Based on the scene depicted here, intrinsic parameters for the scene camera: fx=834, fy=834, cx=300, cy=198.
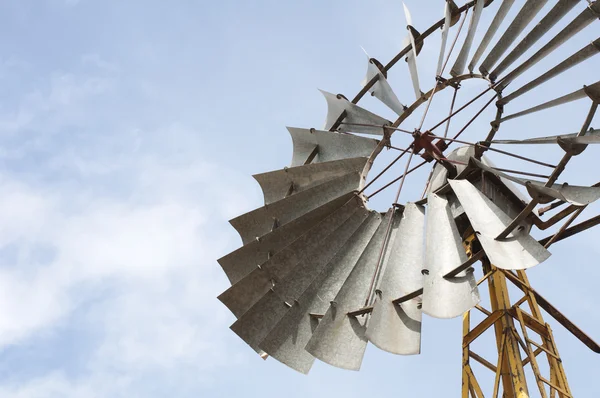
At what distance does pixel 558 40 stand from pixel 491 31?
107 centimetres

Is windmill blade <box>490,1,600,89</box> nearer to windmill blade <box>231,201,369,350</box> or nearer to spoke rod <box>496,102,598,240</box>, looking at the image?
spoke rod <box>496,102,598,240</box>

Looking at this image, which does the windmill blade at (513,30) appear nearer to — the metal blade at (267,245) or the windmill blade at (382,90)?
the windmill blade at (382,90)

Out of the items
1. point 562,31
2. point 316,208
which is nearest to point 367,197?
point 316,208

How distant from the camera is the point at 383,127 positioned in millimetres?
10656

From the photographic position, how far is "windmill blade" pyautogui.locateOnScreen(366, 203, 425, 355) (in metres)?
8.20

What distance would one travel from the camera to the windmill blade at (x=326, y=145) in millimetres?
11008

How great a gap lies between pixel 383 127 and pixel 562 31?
2552 millimetres

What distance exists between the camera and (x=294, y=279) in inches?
410

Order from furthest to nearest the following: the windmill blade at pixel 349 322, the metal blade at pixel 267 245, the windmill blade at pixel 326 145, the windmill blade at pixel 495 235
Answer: the windmill blade at pixel 326 145
the metal blade at pixel 267 245
the windmill blade at pixel 349 322
the windmill blade at pixel 495 235

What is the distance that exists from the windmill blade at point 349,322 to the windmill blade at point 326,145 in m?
1.06

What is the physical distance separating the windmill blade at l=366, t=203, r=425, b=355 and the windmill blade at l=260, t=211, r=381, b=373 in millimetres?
741

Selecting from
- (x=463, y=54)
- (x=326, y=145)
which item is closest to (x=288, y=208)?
(x=326, y=145)

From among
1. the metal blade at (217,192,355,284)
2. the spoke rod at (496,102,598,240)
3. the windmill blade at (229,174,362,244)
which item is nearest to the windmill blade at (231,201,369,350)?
the metal blade at (217,192,355,284)

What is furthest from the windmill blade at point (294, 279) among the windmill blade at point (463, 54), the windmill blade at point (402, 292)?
the windmill blade at point (463, 54)
